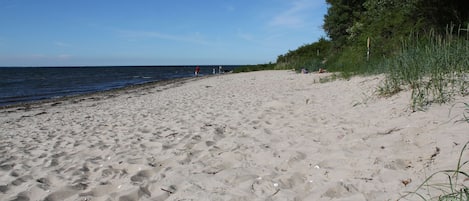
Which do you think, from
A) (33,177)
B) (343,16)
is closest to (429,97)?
(33,177)

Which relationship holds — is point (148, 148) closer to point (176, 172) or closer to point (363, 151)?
point (176, 172)

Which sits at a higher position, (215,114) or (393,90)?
(393,90)

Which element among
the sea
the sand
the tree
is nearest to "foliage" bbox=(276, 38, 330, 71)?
the tree

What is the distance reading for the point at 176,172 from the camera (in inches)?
137

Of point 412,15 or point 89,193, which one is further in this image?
point 412,15

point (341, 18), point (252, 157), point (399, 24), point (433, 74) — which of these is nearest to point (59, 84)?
point (341, 18)

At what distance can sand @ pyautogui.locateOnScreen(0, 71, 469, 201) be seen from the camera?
9.34 feet

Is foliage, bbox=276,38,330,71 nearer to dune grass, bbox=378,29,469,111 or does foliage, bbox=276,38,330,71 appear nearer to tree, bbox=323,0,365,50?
tree, bbox=323,0,365,50

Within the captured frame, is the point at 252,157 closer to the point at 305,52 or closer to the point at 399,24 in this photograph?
the point at 399,24

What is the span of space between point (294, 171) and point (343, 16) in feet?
80.2

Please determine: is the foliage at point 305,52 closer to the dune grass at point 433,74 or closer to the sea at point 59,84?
the sea at point 59,84

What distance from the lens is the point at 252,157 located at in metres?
3.81

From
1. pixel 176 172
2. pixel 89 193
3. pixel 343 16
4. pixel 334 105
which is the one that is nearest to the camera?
pixel 89 193

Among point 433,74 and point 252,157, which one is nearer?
point 252,157
